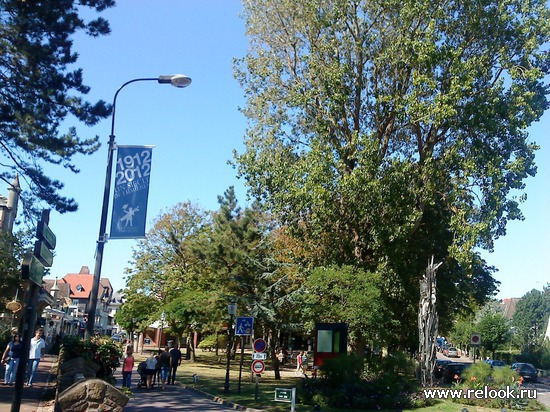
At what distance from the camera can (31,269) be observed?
885 centimetres

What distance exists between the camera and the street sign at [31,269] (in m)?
8.70

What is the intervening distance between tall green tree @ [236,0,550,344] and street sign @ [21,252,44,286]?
15.3 metres

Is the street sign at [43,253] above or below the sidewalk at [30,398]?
above

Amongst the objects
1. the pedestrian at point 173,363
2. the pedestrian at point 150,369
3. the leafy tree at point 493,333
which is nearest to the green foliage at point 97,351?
the pedestrian at point 150,369

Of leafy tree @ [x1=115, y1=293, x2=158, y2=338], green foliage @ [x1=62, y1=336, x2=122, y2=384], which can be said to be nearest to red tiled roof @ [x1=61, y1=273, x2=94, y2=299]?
leafy tree @ [x1=115, y1=293, x2=158, y2=338]

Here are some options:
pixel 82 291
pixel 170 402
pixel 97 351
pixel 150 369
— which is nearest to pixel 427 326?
pixel 170 402

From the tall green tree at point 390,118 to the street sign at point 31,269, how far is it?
1527 cm

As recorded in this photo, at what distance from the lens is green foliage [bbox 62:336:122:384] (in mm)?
13688

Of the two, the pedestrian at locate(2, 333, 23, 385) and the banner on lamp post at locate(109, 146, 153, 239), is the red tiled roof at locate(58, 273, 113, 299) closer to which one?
the pedestrian at locate(2, 333, 23, 385)

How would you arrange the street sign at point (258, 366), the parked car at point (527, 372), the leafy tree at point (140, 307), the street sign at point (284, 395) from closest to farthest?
1. the street sign at point (284, 395)
2. the street sign at point (258, 366)
3. the parked car at point (527, 372)
4. the leafy tree at point (140, 307)

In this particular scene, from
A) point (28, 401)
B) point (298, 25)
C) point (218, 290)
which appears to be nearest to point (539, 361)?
point (218, 290)

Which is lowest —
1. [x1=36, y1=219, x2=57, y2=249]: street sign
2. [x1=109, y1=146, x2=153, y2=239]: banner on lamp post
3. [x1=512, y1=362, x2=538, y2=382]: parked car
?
[x1=512, y1=362, x2=538, y2=382]: parked car

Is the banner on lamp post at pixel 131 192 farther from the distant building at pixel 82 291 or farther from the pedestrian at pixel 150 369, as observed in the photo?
the distant building at pixel 82 291

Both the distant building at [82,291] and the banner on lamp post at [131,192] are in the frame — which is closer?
the banner on lamp post at [131,192]
